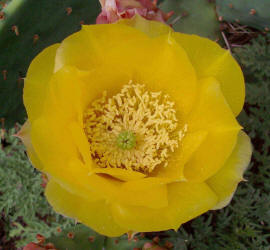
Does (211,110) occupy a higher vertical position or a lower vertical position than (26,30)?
lower

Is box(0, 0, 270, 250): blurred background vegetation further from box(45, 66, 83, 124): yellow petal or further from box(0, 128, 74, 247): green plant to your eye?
box(45, 66, 83, 124): yellow petal

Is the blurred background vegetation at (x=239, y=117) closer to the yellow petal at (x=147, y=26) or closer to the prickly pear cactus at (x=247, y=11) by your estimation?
the prickly pear cactus at (x=247, y=11)

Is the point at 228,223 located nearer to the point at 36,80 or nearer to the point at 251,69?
the point at 251,69

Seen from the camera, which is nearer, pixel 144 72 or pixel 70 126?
pixel 70 126

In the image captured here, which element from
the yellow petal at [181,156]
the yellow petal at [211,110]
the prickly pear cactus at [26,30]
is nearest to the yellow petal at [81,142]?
the yellow petal at [181,156]

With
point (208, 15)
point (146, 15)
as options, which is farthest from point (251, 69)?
point (146, 15)

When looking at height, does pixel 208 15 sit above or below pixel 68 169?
below

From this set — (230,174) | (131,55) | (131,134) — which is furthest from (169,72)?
(230,174)

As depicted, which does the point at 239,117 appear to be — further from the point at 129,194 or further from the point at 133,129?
the point at 129,194
